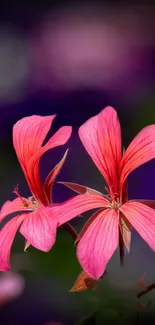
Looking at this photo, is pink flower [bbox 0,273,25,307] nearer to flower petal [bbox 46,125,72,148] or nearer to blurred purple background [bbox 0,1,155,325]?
flower petal [bbox 46,125,72,148]

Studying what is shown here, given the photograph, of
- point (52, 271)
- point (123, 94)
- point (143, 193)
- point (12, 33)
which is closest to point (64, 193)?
point (143, 193)

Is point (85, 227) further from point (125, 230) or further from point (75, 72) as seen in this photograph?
point (75, 72)

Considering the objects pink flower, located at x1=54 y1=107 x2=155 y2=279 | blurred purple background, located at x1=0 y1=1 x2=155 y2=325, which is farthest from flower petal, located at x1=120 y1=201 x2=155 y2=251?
blurred purple background, located at x1=0 y1=1 x2=155 y2=325

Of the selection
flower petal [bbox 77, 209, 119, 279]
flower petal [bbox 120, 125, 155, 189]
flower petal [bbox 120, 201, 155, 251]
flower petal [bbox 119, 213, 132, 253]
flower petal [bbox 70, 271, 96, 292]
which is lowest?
flower petal [bbox 70, 271, 96, 292]

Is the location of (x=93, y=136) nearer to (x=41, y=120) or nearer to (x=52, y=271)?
(x=41, y=120)

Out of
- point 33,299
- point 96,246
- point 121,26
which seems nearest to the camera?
point 96,246

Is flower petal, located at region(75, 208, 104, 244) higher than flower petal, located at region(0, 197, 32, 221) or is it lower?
higher

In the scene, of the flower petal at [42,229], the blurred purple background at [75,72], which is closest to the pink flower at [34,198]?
the flower petal at [42,229]
